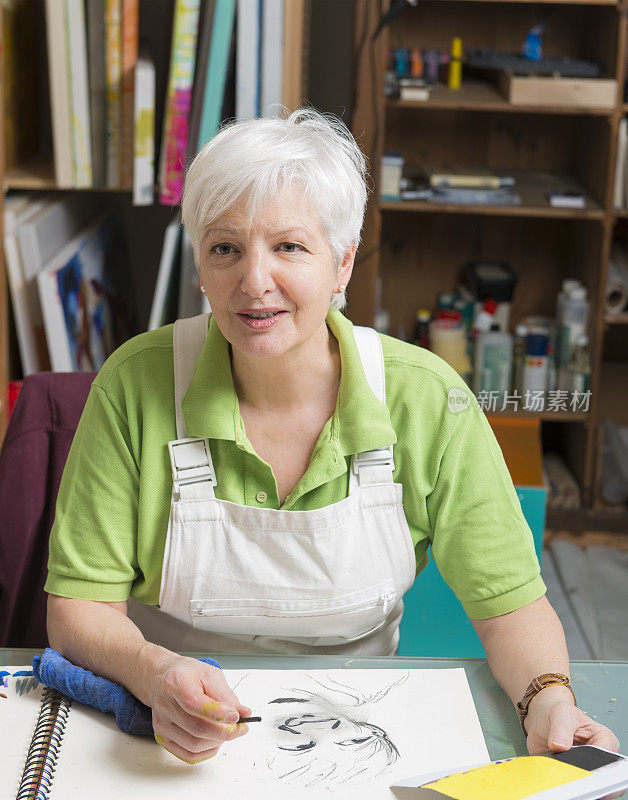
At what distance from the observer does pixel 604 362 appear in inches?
116

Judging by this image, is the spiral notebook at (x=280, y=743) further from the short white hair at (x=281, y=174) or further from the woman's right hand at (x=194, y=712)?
the short white hair at (x=281, y=174)

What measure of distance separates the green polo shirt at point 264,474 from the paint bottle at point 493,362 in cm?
143

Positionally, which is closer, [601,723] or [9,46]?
[601,723]

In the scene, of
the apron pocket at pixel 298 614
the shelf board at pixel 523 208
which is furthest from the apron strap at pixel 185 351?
the shelf board at pixel 523 208

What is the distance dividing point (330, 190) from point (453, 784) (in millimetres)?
602

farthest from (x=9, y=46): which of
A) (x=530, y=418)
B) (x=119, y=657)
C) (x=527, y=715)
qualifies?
(x=527, y=715)

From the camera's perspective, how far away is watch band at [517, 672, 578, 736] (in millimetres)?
925

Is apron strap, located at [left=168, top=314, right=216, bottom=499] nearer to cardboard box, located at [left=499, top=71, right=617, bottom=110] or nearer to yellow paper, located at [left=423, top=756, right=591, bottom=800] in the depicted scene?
yellow paper, located at [left=423, top=756, right=591, bottom=800]

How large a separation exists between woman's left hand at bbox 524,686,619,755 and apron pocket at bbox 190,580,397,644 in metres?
0.26

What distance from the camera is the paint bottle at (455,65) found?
250 centimetres

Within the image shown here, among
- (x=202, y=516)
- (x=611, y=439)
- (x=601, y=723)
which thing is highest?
(x=202, y=516)

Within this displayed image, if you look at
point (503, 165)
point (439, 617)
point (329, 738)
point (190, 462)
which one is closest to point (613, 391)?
point (503, 165)

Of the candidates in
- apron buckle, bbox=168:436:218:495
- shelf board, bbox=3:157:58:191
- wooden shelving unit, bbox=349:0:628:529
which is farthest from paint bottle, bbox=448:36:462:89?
apron buckle, bbox=168:436:218:495

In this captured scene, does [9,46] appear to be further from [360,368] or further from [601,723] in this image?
[601,723]
